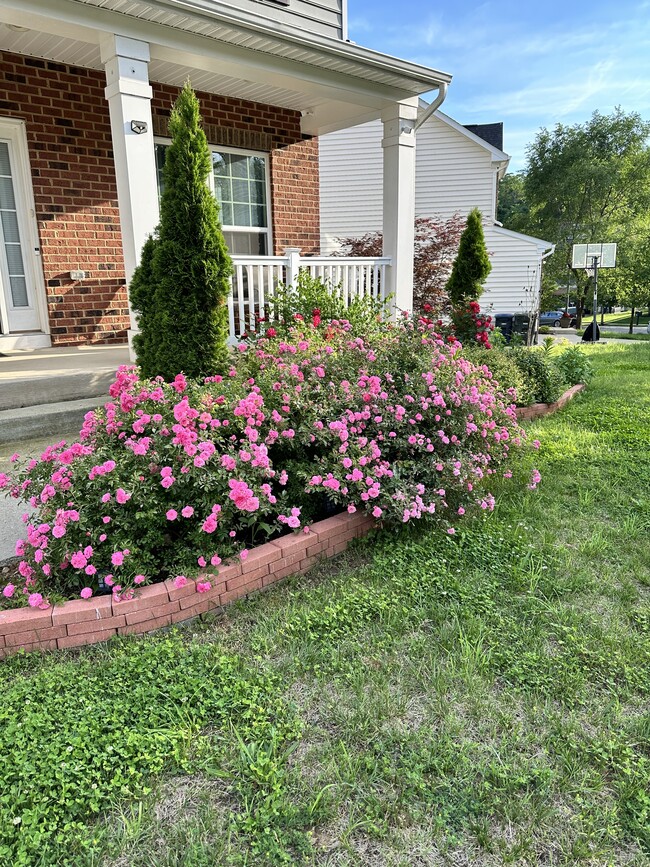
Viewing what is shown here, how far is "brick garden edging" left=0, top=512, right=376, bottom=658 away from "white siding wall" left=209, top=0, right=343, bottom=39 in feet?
20.9

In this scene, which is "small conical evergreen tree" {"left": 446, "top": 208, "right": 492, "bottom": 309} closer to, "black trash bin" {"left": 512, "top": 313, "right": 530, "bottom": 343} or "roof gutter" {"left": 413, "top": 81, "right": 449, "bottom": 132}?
"roof gutter" {"left": 413, "top": 81, "right": 449, "bottom": 132}

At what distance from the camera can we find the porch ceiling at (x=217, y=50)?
411cm

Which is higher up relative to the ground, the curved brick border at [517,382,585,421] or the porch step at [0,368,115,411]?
the porch step at [0,368,115,411]

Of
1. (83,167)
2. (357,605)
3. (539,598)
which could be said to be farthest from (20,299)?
(539,598)

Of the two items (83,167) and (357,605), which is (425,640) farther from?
(83,167)

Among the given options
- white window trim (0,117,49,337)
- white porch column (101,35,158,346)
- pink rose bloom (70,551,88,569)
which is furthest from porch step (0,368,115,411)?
pink rose bloom (70,551,88,569)

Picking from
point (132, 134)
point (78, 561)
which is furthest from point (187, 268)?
point (78, 561)

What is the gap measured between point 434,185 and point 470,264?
7.91 meters

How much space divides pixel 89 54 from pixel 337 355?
408 cm

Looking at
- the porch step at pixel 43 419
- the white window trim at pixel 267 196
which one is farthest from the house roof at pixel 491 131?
the porch step at pixel 43 419

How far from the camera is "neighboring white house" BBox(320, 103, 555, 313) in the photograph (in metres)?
13.0

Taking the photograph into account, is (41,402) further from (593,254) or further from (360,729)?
(593,254)

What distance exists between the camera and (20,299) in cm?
611

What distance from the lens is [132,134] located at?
14.2 feet
